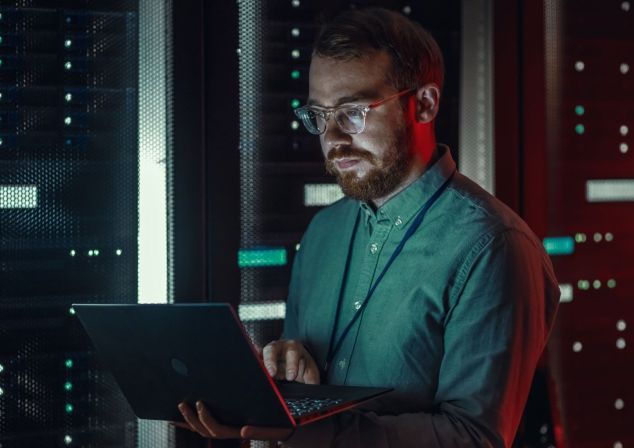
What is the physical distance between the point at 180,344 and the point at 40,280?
2.66 ft

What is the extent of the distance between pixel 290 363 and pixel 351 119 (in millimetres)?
486

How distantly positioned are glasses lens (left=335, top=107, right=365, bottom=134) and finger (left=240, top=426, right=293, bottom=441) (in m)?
0.61

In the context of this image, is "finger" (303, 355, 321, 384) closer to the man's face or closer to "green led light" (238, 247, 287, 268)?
the man's face

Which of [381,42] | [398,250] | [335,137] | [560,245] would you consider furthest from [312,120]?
[560,245]

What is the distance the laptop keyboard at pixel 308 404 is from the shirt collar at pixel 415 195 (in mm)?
424

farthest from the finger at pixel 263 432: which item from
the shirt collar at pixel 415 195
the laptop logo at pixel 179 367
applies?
the shirt collar at pixel 415 195

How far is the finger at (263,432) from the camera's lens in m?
1.26

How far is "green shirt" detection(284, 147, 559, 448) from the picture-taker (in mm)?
1400

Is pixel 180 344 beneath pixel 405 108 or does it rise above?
beneath

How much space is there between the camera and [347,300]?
168cm

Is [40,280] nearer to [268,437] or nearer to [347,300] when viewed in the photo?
[347,300]

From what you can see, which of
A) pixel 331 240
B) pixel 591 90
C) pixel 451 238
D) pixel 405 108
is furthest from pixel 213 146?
pixel 591 90

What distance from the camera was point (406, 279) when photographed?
5.10 feet

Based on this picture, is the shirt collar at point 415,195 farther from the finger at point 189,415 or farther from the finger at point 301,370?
the finger at point 189,415
